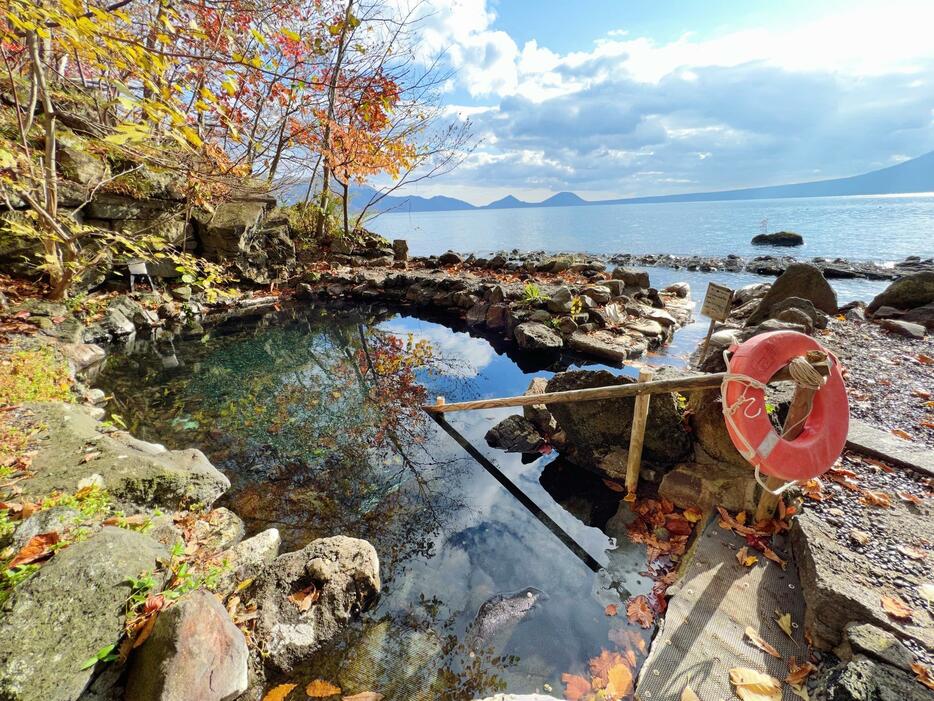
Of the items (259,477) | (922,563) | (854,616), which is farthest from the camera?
(259,477)

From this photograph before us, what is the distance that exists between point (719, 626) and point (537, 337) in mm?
7056

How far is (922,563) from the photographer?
2.96 m

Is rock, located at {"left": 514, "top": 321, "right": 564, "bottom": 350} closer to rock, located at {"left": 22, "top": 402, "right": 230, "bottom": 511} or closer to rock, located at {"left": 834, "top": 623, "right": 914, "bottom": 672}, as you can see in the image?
rock, located at {"left": 22, "top": 402, "right": 230, "bottom": 511}

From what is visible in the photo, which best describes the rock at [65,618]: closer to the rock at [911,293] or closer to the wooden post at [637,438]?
the wooden post at [637,438]

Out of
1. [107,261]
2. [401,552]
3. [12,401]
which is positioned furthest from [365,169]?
[401,552]

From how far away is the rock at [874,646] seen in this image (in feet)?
7.23

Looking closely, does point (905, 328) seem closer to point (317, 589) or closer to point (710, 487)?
point (710, 487)

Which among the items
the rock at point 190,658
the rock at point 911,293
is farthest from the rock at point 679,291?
the rock at point 190,658

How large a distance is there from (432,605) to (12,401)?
5076 millimetres

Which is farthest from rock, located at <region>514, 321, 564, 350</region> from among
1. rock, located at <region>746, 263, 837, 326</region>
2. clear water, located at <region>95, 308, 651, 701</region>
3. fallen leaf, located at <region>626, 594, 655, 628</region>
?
fallen leaf, located at <region>626, 594, 655, 628</region>

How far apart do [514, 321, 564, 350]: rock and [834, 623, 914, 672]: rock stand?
7.16 meters

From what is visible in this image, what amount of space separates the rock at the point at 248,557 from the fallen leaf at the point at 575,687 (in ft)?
8.27

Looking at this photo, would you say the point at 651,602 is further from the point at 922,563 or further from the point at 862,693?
the point at 922,563

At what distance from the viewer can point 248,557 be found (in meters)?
3.44
